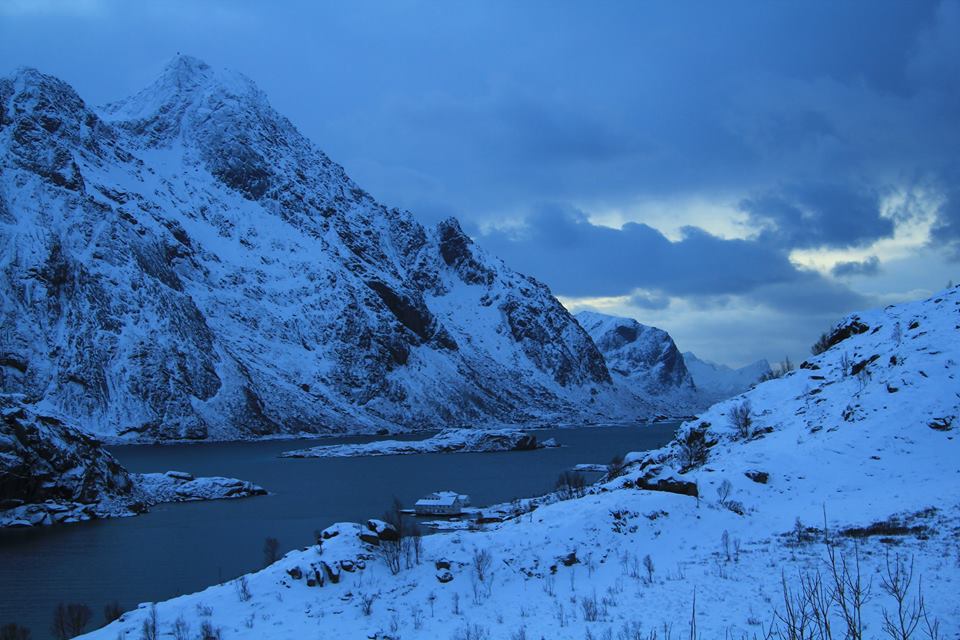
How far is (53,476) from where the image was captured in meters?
76.1

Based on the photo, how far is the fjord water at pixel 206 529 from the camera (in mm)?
46219

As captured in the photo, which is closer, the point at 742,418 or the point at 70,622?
the point at 70,622

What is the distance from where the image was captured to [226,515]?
254 ft

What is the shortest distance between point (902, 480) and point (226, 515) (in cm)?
6327

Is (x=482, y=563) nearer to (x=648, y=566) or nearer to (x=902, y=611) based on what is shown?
(x=648, y=566)

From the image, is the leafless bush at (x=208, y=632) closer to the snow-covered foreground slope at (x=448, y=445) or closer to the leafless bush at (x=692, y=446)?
the leafless bush at (x=692, y=446)

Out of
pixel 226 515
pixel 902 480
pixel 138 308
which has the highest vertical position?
pixel 138 308

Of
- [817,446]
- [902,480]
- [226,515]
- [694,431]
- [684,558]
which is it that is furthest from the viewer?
[226,515]

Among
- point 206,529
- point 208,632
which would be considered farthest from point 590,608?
point 206,529

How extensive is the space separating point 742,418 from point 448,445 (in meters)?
130

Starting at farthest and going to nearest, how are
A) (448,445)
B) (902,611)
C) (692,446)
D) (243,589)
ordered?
(448,445), (692,446), (243,589), (902,611)

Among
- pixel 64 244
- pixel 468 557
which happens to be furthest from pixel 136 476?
pixel 64 244

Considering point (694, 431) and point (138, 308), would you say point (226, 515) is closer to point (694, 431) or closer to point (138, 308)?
point (694, 431)

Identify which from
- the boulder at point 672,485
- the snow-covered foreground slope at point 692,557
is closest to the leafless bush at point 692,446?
the snow-covered foreground slope at point 692,557
